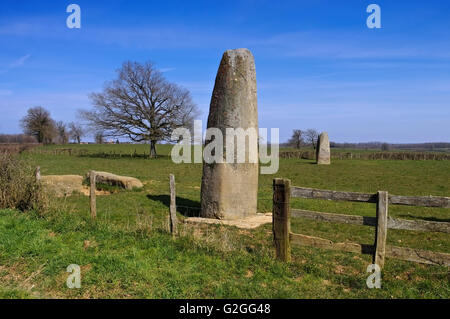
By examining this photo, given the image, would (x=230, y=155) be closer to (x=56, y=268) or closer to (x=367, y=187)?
(x=56, y=268)

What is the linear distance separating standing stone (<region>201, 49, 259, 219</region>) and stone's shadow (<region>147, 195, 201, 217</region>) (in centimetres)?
118

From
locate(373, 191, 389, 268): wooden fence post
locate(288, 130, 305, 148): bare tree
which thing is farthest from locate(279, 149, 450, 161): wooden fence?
locate(373, 191, 389, 268): wooden fence post

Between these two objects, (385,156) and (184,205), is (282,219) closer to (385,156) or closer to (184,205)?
(184,205)

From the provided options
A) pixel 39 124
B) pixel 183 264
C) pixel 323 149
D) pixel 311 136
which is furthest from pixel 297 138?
pixel 183 264

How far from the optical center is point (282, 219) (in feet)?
21.1

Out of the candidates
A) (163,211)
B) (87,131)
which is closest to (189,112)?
(87,131)

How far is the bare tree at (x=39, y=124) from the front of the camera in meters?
72.0

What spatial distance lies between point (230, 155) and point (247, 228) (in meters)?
2.26

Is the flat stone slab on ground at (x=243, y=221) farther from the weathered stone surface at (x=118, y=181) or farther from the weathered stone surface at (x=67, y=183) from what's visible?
the weathered stone surface at (x=67, y=183)

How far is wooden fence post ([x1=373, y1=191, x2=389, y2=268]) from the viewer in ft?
18.7

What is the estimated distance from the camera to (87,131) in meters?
37.2

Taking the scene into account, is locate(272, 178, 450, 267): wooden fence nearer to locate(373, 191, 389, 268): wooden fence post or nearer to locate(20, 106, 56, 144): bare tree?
locate(373, 191, 389, 268): wooden fence post

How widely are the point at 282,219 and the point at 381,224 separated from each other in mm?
1672

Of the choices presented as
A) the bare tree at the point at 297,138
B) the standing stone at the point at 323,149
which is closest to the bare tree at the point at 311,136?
the bare tree at the point at 297,138
